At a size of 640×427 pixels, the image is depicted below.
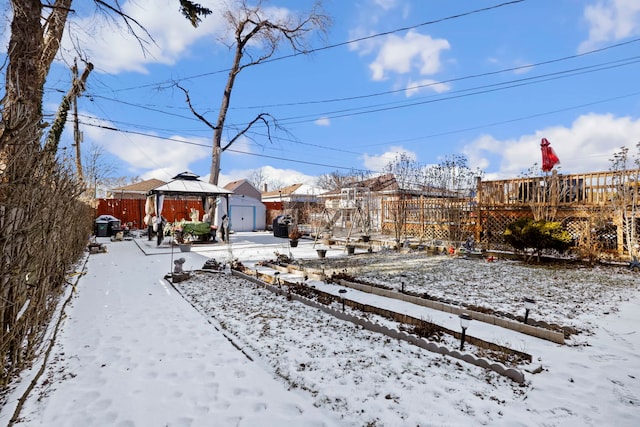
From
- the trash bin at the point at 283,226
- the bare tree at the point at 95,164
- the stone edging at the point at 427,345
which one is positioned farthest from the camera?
the bare tree at the point at 95,164

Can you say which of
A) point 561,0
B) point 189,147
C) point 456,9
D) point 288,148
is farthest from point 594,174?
point 189,147

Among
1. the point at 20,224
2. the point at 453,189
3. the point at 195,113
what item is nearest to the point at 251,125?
the point at 195,113

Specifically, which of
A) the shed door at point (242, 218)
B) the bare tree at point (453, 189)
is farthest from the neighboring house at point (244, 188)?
the bare tree at point (453, 189)

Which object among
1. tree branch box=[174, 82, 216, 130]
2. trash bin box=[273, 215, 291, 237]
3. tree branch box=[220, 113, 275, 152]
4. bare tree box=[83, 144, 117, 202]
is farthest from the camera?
bare tree box=[83, 144, 117, 202]

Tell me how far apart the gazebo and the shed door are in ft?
15.5

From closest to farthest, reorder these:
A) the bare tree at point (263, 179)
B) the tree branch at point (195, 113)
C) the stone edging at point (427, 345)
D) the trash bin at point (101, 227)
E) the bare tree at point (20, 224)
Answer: the bare tree at point (20, 224)
the stone edging at point (427, 345)
the trash bin at point (101, 227)
the tree branch at point (195, 113)
the bare tree at point (263, 179)

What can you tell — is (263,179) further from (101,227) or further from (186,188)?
(186,188)

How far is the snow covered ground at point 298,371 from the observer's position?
220cm

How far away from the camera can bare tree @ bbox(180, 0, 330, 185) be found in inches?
624

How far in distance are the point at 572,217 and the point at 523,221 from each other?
2.70 metres

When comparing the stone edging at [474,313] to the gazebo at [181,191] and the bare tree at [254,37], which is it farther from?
the bare tree at [254,37]

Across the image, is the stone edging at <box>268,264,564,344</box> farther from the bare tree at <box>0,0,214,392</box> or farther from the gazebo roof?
the gazebo roof

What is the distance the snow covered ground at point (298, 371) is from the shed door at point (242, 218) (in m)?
15.3

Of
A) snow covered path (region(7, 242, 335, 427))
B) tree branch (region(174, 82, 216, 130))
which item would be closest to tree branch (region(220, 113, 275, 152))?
tree branch (region(174, 82, 216, 130))
